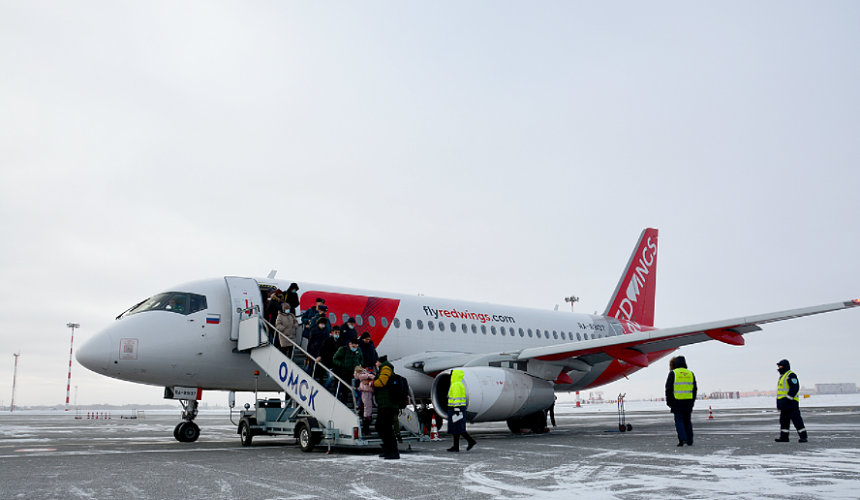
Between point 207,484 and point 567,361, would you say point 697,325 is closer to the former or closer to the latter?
point 567,361

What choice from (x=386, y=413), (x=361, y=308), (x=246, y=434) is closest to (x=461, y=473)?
(x=386, y=413)

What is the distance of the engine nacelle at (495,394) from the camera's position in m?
13.2

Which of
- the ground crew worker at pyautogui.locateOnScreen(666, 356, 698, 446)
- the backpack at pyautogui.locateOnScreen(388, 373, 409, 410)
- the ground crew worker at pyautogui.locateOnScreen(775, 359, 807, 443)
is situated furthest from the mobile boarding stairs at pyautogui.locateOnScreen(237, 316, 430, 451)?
the ground crew worker at pyautogui.locateOnScreen(775, 359, 807, 443)

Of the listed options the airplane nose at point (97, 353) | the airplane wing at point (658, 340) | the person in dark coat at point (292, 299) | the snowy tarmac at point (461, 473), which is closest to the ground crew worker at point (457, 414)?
the snowy tarmac at point (461, 473)

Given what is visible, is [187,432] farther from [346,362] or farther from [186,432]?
[346,362]

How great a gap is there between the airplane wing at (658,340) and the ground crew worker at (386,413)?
5.39 m

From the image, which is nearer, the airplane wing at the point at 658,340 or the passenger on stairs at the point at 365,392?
the passenger on stairs at the point at 365,392

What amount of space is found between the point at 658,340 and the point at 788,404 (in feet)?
10.7

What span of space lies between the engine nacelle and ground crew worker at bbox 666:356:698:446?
11.2 feet

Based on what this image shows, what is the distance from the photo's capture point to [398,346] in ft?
53.7

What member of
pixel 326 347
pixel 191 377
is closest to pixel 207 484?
pixel 326 347

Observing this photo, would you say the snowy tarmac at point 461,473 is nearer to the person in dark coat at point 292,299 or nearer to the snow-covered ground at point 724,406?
the person in dark coat at point 292,299

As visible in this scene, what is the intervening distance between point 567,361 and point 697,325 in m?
3.19

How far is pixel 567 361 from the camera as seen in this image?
15.6 m
